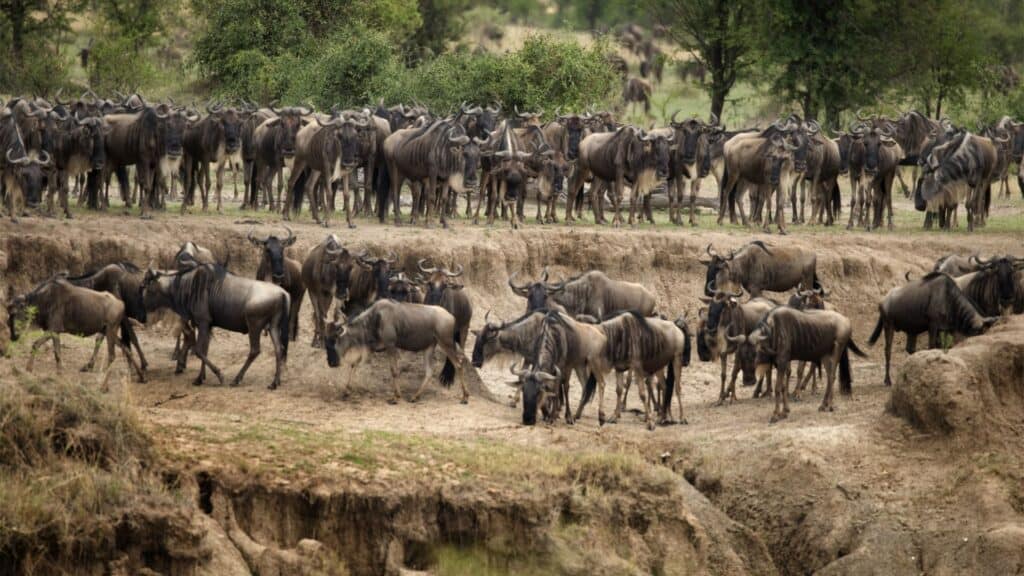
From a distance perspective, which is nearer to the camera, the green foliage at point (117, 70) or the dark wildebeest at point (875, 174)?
the dark wildebeest at point (875, 174)

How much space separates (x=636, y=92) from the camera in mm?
51000

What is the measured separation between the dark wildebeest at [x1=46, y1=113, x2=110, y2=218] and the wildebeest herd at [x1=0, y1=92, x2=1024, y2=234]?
0.07 feet

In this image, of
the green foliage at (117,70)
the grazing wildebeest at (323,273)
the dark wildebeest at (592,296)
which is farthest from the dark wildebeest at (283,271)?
the green foliage at (117,70)

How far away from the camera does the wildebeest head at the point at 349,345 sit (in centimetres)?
2048

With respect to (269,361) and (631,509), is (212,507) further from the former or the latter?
(269,361)

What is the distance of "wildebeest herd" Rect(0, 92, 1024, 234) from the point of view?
26625 mm

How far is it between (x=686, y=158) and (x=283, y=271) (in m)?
9.89

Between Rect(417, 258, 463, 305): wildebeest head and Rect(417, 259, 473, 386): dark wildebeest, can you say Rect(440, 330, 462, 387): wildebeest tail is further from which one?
Rect(417, 258, 463, 305): wildebeest head

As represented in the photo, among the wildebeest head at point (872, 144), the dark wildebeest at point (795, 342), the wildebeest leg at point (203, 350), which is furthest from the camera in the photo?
the wildebeest head at point (872, 144)

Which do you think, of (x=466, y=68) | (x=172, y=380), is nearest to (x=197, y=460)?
(x=172, y=380)

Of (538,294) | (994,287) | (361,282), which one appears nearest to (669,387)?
(538,294)

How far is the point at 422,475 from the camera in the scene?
16.1m

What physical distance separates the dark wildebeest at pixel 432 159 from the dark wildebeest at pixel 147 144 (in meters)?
3.33

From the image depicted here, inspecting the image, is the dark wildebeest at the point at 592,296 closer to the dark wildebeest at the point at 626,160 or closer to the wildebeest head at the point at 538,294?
the wildebeest head at the point at 538,294
